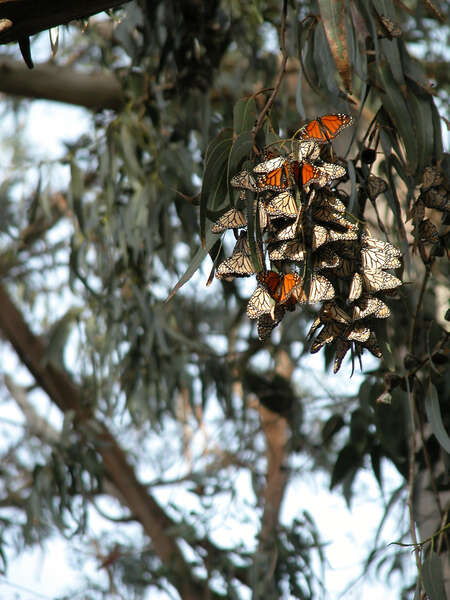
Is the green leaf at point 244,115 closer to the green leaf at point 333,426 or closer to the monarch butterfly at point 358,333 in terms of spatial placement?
the monarch butterfly at point 358,333

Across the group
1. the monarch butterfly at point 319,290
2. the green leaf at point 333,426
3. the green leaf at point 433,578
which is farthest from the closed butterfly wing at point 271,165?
the green leaf at point 333,426

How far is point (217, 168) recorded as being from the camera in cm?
87

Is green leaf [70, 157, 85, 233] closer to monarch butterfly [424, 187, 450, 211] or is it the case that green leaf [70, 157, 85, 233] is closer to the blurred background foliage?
the blurred background foliage

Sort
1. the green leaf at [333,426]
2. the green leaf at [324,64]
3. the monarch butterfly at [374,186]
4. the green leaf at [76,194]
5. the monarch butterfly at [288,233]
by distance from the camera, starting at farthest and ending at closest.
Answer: the green leaf at [76,194]
the green leaf at [333,426]
the green leaf at [324,64]
the monarch butterfly at [374,186]
the monarch butterfly at [288,233]

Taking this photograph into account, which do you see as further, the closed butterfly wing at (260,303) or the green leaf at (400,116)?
the green leaf at (400,116)

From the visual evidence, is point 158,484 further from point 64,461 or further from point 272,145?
point 272,145

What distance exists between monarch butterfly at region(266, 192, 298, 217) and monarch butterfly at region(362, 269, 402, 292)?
0.34 feet

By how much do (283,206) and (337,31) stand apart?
0.36m

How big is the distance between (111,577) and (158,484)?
1.36ft

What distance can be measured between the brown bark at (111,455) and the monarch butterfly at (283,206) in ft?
5.67

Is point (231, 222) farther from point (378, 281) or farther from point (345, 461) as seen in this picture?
point (345, 461)

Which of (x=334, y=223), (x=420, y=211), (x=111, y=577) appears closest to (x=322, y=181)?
(x=334, y=223)

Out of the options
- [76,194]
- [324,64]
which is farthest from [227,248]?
[324,64]

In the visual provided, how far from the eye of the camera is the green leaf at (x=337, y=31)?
0.90 meters
